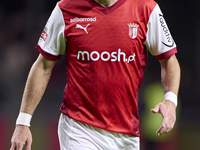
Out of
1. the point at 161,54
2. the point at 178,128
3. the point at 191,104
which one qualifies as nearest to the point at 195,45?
the point at 191,104

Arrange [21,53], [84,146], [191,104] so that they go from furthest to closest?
[21,53], [191,104], [84,146]

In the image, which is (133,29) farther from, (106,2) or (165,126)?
(165,126)

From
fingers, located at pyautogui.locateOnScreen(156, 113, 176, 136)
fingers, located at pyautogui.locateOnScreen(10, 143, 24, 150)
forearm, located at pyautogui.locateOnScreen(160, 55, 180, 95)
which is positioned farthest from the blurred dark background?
fingers, located at pyautogui.locateOnScreen(156, 113, 176, 136)

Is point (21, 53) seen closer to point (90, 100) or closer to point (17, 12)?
point (17, 12)

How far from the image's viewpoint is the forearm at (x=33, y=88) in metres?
2.75

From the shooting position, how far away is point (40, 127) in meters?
6.81

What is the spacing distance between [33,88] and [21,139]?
0.37 meters

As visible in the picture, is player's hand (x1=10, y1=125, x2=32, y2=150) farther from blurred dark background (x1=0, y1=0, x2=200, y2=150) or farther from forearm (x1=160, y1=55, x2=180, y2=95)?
blurred dark background (x1=0, y1=0, x2=200, y2=150)

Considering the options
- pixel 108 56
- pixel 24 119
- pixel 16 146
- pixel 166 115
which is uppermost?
pixel 108 56

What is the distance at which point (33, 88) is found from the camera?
2.76 meters

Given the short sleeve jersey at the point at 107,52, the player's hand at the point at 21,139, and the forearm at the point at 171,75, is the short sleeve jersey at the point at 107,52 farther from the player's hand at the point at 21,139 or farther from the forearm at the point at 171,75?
the player's hand at the point at 21,139

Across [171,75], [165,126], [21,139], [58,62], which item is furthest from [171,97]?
[58,62]

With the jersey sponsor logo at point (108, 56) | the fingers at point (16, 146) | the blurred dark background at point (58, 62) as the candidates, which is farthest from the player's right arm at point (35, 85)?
the blurred dark background at point (58, 62)

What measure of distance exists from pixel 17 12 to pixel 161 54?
701 centimetres
